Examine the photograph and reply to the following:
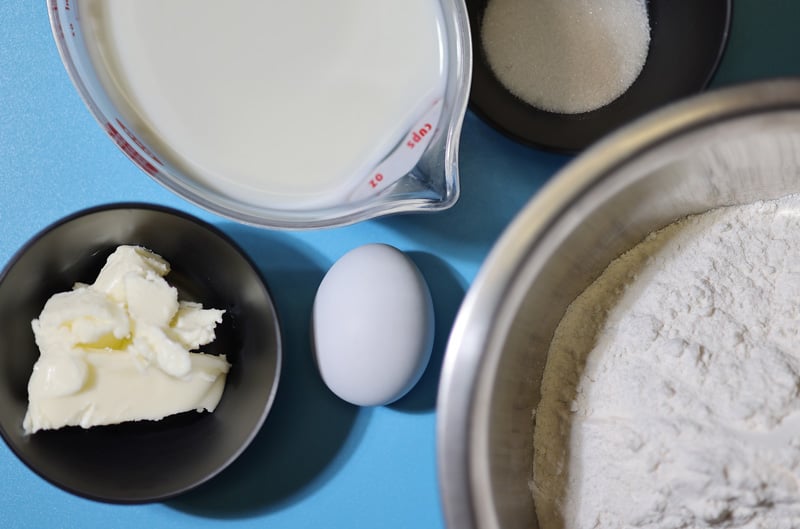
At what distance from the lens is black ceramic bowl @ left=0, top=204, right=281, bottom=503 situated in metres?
0.93

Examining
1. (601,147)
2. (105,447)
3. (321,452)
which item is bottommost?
(105,447)

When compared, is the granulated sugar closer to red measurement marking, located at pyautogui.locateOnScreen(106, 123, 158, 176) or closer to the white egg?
the white egg

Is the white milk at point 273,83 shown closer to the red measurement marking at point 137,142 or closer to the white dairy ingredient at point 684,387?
the red measurement marking at point 137,142

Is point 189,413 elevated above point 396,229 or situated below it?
below

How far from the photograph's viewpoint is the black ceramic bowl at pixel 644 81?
3.11 feet

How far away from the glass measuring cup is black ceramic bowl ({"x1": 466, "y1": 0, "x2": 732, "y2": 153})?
0.27 feet

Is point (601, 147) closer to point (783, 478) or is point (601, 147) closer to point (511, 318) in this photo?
point (511, 318)

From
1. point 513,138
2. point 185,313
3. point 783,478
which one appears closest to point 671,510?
point 783,478

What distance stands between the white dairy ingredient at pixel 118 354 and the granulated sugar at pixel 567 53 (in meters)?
0.49

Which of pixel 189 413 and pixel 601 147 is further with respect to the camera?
pixel 189 413

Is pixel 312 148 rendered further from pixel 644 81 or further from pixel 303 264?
pixel 644 81

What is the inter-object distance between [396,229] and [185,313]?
0.28m

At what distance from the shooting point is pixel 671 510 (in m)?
0.74

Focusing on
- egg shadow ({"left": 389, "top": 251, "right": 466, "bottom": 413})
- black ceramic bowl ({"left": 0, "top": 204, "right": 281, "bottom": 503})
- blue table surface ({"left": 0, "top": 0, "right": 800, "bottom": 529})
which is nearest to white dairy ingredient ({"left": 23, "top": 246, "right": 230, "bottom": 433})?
black ceramic bowl ({"left": 0, "top": 204, "right": 281, "bottom": 503})
